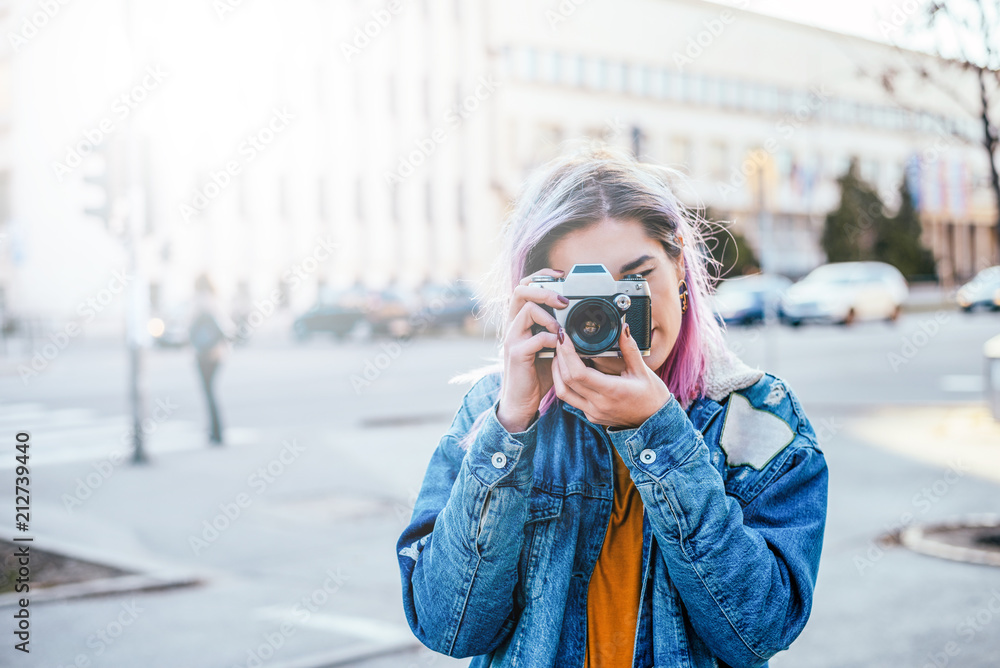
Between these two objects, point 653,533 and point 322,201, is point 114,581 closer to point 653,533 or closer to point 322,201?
point 653,533

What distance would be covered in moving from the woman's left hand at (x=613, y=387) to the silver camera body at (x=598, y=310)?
18mm

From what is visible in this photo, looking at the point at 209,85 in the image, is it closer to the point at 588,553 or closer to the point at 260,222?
the point at 260,222

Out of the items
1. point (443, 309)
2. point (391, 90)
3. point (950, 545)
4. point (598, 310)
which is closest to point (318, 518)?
point (950, 545)

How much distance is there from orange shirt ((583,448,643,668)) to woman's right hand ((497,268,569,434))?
0.62 ft

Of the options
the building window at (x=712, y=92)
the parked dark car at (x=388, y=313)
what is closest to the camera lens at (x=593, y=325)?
the parked dark car at (x=388, y=313)

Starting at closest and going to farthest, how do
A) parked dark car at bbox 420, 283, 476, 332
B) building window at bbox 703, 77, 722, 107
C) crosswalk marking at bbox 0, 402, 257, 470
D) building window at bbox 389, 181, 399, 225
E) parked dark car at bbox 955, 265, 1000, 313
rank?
crosswalk marking at bbox 0, 402, 257, 470 < parked dark car at bbox 420, 283, 476, 332 < parked dark car at bbox 955, 265, 1000, 313 < building window at bbox 389, 181, 399, 225 < building window at bbox 703, 77, 722, 107

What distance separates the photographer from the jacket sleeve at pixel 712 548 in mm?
1480

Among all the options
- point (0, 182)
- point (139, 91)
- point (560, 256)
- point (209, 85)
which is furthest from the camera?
point (0, 182)

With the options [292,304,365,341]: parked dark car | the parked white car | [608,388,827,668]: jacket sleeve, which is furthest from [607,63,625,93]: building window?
[608,388,827,668]: jacket sleeve

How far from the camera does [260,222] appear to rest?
41.6 m

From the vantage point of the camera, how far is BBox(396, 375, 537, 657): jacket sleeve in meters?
1.54

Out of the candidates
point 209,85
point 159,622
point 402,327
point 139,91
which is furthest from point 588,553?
point 209,85

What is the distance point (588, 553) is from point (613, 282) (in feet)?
1.51

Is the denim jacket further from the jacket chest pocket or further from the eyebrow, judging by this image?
the eyebrow
